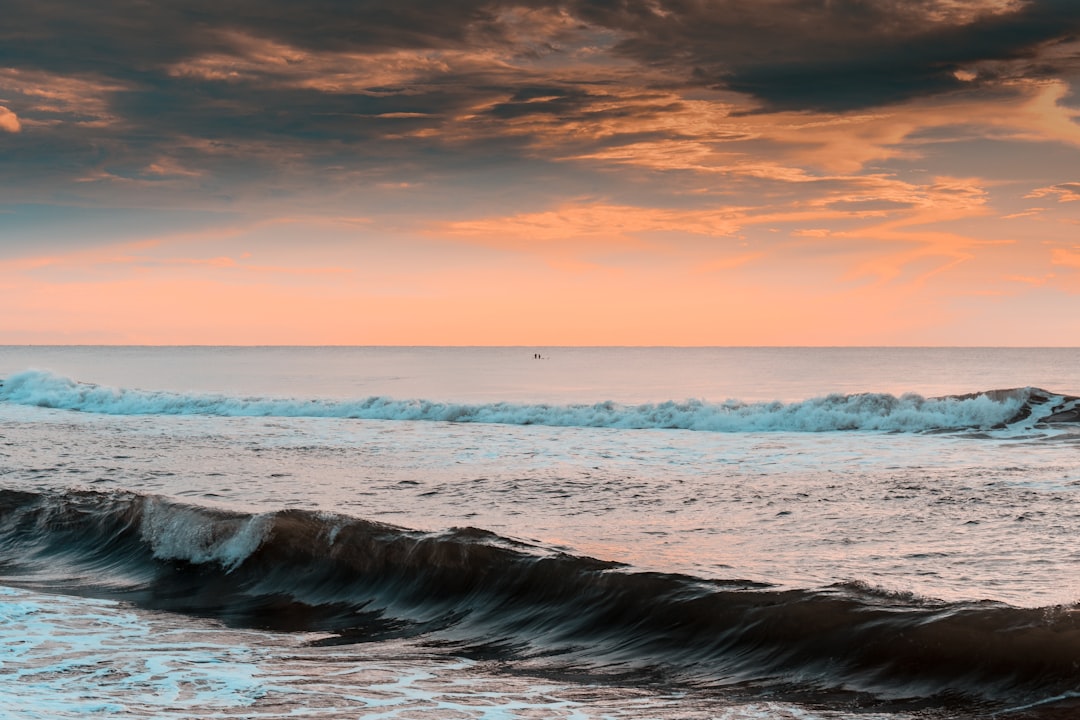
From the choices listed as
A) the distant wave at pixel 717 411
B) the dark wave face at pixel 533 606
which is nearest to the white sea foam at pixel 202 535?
the dark wave face at pixel 533 606

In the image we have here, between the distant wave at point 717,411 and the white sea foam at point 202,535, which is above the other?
the distant wave at point 717,411

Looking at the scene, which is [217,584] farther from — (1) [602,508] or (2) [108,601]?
(1) [602,508]

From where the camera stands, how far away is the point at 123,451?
24.0 metres

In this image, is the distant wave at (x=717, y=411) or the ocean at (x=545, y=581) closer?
the ocean at (x=545, y=581)

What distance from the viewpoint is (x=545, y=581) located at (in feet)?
33.9

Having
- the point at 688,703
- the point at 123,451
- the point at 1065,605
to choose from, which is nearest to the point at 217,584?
the point at 688,703

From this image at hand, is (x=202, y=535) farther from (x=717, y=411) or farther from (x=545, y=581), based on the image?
(x=717, y=411)

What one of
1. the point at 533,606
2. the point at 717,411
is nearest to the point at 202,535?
the point at 533,606

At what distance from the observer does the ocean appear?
7098 millimetres

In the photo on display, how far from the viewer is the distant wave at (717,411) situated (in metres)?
Result: 28.1

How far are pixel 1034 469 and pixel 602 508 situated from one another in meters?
8.87

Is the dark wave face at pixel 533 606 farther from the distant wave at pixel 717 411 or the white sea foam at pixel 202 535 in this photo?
the distant wave at pixel 717 411

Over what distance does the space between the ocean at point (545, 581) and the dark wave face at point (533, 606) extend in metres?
0.03

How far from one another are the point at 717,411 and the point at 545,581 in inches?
848
